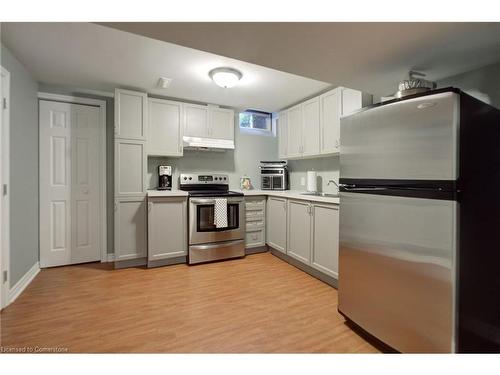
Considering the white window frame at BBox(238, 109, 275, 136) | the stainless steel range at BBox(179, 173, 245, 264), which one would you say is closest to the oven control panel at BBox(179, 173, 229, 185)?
the stainless steel range at BBox(179, 173, 245, 264)

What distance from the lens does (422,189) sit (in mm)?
1328

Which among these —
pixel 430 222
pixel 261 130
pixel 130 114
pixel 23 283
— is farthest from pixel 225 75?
pixel 23 283

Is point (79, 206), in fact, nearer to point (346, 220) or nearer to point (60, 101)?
point (60, 101)

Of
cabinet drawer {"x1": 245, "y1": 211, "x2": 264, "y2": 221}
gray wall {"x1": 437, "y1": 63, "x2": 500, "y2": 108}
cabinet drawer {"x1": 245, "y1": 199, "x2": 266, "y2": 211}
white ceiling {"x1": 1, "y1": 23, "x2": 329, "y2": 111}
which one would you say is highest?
white ceiling {"x1": 1, "y1": 23, "x2": 329, "y2": 111}

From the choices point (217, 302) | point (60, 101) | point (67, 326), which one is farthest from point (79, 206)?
point (217, 302)

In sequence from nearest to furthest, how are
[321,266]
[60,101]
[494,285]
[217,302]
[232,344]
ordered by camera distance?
[494,285] < [232,344] < [217,302] < [321,266] < [60,101]

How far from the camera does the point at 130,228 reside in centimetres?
308

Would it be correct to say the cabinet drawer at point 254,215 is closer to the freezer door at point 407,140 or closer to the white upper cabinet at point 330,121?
the white upper cabinet at point 330,121

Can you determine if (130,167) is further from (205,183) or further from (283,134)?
(283,134)

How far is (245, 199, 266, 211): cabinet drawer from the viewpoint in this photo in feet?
11.7

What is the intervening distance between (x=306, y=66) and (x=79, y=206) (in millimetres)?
3241

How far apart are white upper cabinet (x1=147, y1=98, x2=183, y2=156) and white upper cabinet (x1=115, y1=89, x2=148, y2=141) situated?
117 mm

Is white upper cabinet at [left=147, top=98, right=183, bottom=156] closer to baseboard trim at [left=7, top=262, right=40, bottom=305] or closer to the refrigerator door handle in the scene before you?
baseboard trim at [left=7, top=262, right=40, bottom=305]

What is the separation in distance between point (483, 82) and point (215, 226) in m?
2.95
